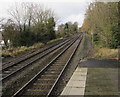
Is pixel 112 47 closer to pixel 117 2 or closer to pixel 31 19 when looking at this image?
pixel 117 2

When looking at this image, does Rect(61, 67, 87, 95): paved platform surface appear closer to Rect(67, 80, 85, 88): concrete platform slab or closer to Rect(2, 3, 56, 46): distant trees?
Rect(67, 80, 85, 88): concrete platform slab

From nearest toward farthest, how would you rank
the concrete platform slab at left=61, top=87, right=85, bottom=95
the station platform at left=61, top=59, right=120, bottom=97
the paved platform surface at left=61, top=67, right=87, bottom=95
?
the station platform at left=61, top=59, right=120, bottom=97, the concrete platform slab at left=61, top=87, right=85, bottom=95, the paved platform surface at left=61, top=67, right=87, bottom=95

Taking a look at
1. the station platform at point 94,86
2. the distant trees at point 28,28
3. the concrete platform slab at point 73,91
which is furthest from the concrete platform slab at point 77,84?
the distant trees at point 28,28

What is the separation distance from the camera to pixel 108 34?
69.7 ft

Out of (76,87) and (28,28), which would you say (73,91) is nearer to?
(76,87)

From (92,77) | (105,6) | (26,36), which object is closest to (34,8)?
(26,36)

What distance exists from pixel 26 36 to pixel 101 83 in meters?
30.9

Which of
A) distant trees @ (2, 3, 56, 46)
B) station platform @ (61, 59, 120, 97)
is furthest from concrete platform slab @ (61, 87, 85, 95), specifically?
distant trees @ (2, 3, 56, 46)

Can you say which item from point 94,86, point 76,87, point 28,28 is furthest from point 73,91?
point 28,28

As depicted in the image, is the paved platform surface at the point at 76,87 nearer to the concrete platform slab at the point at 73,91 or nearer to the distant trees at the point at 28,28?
the concrete platform slab at the point at 73,91

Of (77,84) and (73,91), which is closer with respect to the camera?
(73,91)

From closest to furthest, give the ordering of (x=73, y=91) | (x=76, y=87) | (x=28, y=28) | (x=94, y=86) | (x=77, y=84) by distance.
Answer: (x=73, y=91)
(x=94, y=86)
(x=76, y=87)
(x=77, y=84)
(x=28, y=28)

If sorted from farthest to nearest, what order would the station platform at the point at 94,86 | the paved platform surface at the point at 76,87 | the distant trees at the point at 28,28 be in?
the distant trees at the point at 28,28
the paved platform surface at the point at 76,87
the station platform at the point at 94,86

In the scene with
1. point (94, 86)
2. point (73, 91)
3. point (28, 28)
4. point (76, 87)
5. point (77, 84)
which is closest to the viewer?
point (73, 91)
